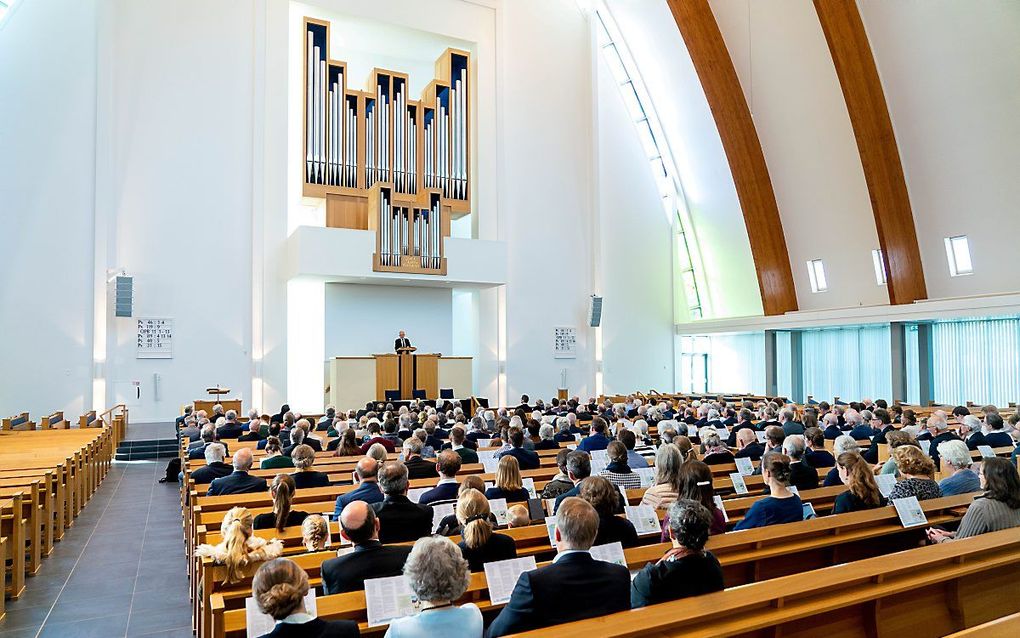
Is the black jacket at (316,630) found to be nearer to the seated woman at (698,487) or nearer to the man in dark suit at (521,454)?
the seated woman at (698,487)

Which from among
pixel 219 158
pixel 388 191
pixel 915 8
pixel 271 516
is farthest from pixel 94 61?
pixel 915 8

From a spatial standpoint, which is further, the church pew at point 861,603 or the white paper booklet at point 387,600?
the white paper booklet at point 387,600

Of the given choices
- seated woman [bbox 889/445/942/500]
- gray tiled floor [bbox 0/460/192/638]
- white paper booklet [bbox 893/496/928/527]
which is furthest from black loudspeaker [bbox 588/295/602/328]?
white paper booklet [bbox 893/496/928/527]

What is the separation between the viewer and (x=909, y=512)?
3732 millimetres

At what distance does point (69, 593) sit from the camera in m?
4.77

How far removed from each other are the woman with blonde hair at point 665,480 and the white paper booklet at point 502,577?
1.44 metres

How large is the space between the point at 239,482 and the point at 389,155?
38.1ft

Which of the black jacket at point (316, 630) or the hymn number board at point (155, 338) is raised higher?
the hymn number board at point (155, 338)

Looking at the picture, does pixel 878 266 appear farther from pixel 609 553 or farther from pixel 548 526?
pixel 609 553

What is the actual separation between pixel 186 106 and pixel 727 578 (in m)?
14.5

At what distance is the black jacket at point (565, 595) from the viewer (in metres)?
2.40

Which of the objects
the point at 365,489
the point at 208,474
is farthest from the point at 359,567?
the point at 208,474

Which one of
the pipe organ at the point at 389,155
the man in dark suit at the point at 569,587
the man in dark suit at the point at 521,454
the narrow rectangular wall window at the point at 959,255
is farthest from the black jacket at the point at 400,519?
the narrow rectangular wall window at the point at 959,255

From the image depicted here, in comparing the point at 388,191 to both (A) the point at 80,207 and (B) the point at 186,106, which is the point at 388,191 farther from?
(A) the point at 80,207
